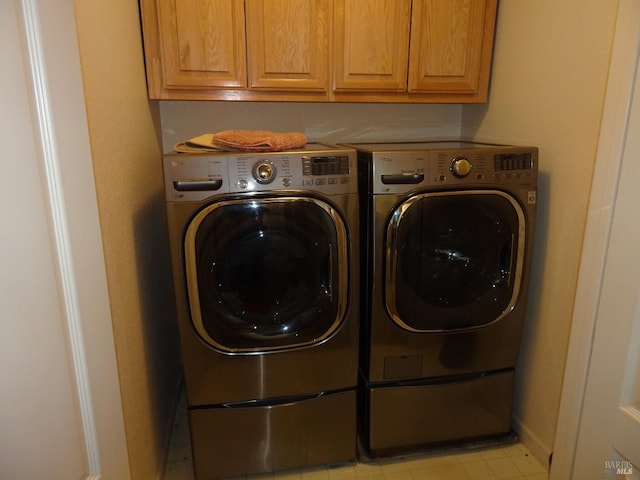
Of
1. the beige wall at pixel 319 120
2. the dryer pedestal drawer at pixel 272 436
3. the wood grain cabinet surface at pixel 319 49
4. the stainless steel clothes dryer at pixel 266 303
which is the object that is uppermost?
the wood grain cabinet surface at pixel 319 49

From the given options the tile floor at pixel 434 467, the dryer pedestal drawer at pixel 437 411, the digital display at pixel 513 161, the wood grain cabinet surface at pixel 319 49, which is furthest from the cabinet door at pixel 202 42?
the tile floor at pixel 434 467

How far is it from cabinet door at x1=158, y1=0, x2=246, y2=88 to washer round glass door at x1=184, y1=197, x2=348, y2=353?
64 cm

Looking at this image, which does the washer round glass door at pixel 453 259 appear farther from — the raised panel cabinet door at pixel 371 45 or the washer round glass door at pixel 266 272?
the raised panel cabinet door at pixel 371 45

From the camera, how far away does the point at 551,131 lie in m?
1.51

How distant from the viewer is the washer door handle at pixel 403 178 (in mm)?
1378

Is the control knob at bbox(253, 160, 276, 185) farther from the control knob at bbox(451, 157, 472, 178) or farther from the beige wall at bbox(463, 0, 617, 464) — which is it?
the beige wall at bbox(463, 0, 617, 464)

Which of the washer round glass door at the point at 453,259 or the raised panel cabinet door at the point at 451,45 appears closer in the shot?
the washer round glass door at the point at 453,259

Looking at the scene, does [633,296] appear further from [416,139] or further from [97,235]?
[416,139]

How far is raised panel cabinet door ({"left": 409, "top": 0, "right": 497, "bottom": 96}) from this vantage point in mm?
1719

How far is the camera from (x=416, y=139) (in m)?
2.21

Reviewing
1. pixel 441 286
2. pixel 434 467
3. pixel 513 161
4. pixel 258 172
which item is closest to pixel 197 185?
pixel 258 172

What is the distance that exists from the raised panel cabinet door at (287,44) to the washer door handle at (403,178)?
599mm

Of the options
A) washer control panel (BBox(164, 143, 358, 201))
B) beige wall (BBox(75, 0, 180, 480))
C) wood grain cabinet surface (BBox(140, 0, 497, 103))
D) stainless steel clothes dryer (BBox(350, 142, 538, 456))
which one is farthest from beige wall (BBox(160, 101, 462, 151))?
washer control panel (BBox(164, 143, 358, 201))

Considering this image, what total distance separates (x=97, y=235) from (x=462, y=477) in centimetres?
156
